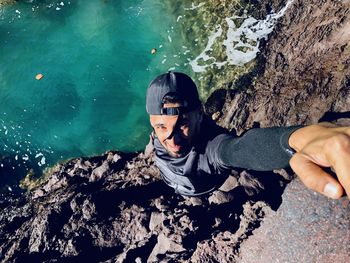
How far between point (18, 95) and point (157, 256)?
6.86m

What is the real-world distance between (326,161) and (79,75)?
28.1 ft

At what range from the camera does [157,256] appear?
5.27 m

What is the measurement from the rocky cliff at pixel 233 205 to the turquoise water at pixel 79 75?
1.60 metres

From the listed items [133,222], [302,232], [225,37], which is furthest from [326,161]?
[225,37]

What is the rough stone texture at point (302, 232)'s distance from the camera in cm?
444

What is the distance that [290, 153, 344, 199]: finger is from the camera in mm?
1790

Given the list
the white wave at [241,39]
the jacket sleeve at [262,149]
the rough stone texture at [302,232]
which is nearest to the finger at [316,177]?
the jacket sleeve at [262,149]

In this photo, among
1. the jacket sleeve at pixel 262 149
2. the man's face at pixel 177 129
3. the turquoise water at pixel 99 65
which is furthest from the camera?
the turquoise water at pixel 99 65

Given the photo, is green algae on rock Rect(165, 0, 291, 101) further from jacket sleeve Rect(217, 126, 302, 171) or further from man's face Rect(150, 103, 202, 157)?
jacket sleeve Rect(217, 126, 302, 171)

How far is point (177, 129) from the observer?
3.70 meters

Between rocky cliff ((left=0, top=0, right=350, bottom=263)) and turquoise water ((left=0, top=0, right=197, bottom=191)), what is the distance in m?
1.60

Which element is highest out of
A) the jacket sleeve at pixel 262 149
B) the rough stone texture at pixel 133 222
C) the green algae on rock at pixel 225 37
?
the jacket sleeve at pixel 262 149

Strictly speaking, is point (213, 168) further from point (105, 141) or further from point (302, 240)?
point (105, 141)

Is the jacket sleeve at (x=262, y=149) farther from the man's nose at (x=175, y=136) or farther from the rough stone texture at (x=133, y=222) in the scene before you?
the rough stone texture at (x=133, y=222)
